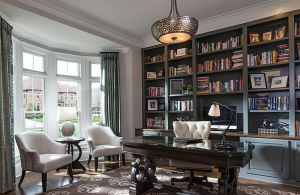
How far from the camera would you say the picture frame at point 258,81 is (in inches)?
151

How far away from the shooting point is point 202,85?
4.48m

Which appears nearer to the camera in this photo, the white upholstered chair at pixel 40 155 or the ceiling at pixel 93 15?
the white upholstered chair at pixel 40 155

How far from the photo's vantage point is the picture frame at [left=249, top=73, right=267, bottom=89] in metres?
3.84

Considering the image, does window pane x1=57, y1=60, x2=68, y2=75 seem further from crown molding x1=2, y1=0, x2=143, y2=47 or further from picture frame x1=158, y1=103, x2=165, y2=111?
picture frame x1=158, y1=103, x2=165, y2=111

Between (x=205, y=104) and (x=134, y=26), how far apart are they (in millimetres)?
2250

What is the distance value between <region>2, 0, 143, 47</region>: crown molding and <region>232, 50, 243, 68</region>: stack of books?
226 cm

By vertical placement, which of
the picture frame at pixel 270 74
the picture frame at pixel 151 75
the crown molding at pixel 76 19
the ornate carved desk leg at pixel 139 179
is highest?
the crown molding at pixel 76 19

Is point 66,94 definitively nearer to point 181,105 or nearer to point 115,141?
point 115,141

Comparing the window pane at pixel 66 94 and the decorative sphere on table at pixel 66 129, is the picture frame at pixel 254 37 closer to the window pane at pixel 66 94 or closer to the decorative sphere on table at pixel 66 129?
the decorative sphere on table at pixel 66 129

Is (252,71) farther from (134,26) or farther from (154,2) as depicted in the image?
(134,26)

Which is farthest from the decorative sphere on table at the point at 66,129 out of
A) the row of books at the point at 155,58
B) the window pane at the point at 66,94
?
the row of books at the point at 155,58

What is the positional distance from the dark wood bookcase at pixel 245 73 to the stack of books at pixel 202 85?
0.08m

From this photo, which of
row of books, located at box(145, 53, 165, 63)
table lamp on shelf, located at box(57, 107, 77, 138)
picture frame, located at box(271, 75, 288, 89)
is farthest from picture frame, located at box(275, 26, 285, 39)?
table lamp on shelf, located at box(57, 107, 77, 138)

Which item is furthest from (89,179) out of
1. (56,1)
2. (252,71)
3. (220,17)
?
(220,17)
